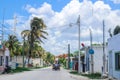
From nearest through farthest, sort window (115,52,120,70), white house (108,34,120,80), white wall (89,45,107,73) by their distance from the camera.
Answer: white house (108,34,120,80) < window (115,52,120,70) < white wall (89,45,107,73)

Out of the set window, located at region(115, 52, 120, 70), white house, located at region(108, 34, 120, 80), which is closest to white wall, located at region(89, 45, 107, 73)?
white house, located at region(108, 34, 120, 80)

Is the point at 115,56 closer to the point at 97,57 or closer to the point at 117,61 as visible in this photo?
the point at 117,61

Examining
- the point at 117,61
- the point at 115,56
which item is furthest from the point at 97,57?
the point at 117,61

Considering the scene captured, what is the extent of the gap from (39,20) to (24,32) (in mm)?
5294

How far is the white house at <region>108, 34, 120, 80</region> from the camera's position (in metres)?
33.8

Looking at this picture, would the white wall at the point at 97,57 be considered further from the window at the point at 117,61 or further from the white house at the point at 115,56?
the window at the point at 117,61

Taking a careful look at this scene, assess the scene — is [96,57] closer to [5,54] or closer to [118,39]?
[5,54]

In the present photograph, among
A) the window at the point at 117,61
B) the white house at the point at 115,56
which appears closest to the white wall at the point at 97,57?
the white house at the point at 115,56

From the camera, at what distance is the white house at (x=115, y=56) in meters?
33.8

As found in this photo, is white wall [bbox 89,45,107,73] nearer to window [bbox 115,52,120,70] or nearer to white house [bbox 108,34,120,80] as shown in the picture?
white house [bbox 108,34,120,80]

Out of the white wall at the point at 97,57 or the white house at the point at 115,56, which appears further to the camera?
the white wall at the point at 97,57

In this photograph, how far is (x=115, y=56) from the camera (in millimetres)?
35031

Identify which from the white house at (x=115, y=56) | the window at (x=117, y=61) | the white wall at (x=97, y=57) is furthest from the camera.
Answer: the white wall at (x=97, y=57)

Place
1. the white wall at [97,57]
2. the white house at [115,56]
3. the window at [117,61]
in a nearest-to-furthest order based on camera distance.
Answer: the white house at [115,56], the window at [117,61], the white wall at [97,57]
